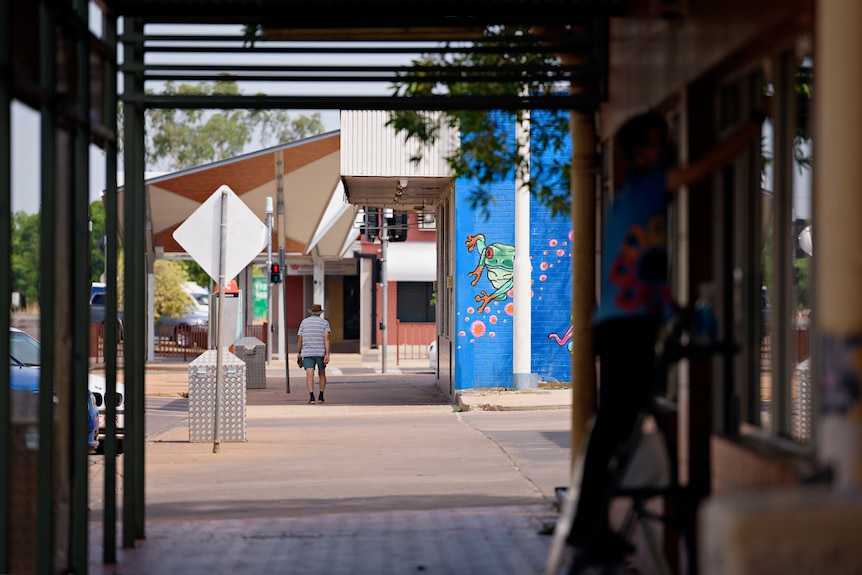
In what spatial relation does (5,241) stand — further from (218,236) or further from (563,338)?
(563,338)

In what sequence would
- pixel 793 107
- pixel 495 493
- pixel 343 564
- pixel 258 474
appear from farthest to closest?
pixel 258 474 < pixel 495 493 < pixel 343 564 < pixel 793 107

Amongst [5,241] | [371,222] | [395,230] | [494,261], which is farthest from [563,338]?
[5,241]

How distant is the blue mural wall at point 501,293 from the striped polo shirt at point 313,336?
2.56 metres

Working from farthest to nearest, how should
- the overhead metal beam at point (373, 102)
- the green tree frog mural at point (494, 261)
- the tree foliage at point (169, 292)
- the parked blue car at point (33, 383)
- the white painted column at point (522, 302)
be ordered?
1. the tree foliage at point (169, 292)
2. the green tree frog mural at point (494, 261)
3. the white painted column at point (522, 302)
4. the parked blue car at point (33, 383)
5. the overhead metal beam at point (373, 102)

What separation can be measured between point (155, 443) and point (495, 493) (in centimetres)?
608

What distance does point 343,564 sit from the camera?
732 centimetres

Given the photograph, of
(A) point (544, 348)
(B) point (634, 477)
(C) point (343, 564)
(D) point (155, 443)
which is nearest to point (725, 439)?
(B) point (634, 477)

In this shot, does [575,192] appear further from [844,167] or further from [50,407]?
[844,167]

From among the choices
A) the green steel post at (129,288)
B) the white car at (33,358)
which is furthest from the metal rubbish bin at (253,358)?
the green steel post at (129,288)

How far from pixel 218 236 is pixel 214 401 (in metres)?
1.96

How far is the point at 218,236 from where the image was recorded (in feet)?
46.7

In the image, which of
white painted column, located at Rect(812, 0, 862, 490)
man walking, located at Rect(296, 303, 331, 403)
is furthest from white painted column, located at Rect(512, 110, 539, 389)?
white painted column, located at Rect(812, 0, 862, 490)

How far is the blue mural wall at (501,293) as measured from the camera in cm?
2095

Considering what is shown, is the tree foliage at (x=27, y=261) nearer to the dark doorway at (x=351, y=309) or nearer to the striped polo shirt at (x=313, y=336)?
the striped polo shirt at (x=313, y=336)
